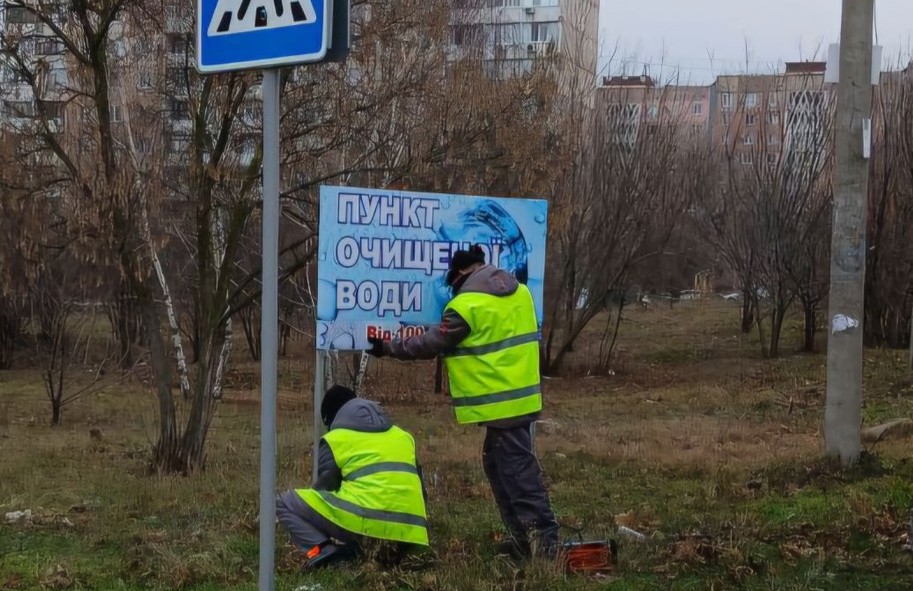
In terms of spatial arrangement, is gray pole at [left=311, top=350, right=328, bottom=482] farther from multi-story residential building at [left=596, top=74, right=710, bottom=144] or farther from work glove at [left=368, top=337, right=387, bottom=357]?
multi-story residential building at [left=596, top=74, right=710, bottom=144]

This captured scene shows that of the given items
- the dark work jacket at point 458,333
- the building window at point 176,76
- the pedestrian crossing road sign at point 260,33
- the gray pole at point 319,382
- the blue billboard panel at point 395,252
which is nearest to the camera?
the pedestrian crossing road sign at point 260,33

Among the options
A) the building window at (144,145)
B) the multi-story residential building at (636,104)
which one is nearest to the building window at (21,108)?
the building window at (144,145)

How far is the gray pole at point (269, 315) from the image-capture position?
3602 mm

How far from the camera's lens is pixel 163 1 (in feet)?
35.0

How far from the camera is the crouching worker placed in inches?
221

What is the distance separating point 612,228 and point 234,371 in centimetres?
1240

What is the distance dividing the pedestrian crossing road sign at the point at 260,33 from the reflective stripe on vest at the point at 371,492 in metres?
2.56

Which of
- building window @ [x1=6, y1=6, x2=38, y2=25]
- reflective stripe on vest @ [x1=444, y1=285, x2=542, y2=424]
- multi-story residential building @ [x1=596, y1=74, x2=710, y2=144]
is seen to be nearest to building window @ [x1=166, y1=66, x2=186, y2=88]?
building window @ [x1=6, y1=6, x2=38, y2=25]

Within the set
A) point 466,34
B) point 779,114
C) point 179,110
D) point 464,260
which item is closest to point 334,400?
point 464,260

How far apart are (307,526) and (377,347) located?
1176 millimetres

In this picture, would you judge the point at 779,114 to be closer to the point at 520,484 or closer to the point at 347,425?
the point at 520,484

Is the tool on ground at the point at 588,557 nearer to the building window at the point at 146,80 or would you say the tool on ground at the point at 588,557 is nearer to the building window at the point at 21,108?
the building window at the point at 21,108

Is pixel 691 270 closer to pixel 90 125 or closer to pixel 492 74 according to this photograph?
pixel 492 74

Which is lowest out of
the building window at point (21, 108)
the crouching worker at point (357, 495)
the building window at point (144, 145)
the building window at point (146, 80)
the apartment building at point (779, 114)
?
the crouching worker at point (357, 495)
